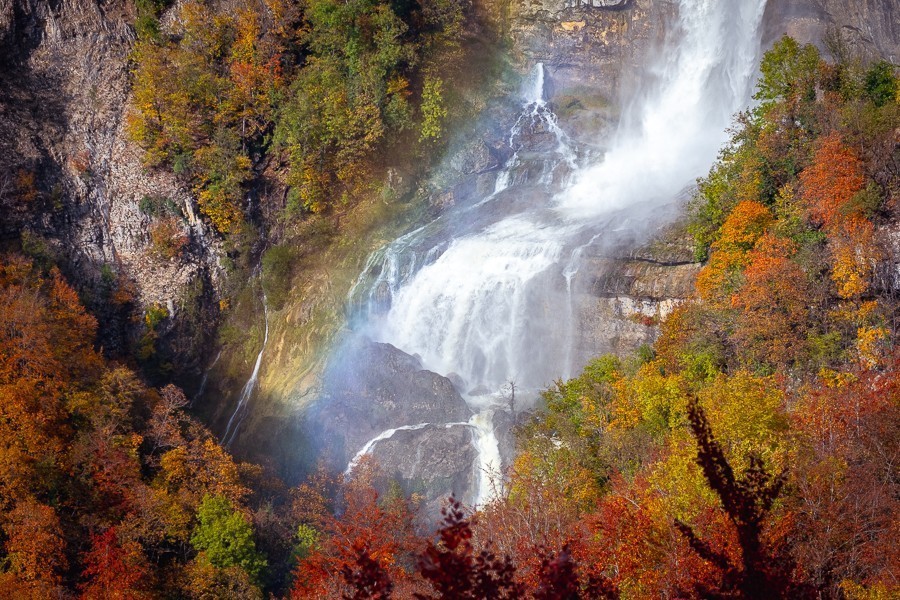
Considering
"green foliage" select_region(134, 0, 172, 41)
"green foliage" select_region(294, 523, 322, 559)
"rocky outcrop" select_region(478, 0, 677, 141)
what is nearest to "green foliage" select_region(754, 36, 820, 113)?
"rocky outcrop" select_region(478, 0, 677, 141)

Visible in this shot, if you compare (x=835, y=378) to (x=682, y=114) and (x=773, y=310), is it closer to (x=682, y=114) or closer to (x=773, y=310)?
(x=773, y=310)

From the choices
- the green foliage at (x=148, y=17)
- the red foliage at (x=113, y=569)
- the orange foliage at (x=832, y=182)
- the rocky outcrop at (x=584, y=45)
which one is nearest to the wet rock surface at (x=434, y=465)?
the red foliage at (x=113, y=569)

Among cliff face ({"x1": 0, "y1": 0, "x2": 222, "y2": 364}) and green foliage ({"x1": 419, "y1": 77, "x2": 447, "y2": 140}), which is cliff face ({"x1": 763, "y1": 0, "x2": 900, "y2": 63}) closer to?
green foliage ({"x1": 419, "y1": 77, "x2": 447, "y2": 140})

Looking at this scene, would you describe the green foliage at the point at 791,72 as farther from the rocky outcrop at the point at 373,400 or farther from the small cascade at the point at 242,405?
the small cascade at the point at 242,405

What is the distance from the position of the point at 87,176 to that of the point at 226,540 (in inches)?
1042

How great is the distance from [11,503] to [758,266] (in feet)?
93.4

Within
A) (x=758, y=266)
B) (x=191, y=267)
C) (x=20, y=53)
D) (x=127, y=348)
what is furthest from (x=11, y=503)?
(x=20, y=53)

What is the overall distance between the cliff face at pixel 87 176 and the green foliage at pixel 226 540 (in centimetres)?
1726

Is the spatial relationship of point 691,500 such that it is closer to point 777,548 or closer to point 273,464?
point 777,548

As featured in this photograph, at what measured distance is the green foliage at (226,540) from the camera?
26734 mm

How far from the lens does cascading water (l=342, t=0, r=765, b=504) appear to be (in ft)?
112

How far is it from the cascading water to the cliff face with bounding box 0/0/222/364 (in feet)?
41.2

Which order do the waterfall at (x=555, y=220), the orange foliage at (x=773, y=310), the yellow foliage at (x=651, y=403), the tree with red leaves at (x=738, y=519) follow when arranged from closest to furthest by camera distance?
the tree with red leaves at (x=738, y=519)
the yellow foliage at (x=651, y=403)
the orange foliage at (x=773, y=310)
the waterfall at (x=555, y=220)

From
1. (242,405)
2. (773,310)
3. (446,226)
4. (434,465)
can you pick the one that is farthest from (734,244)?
(242,405)
